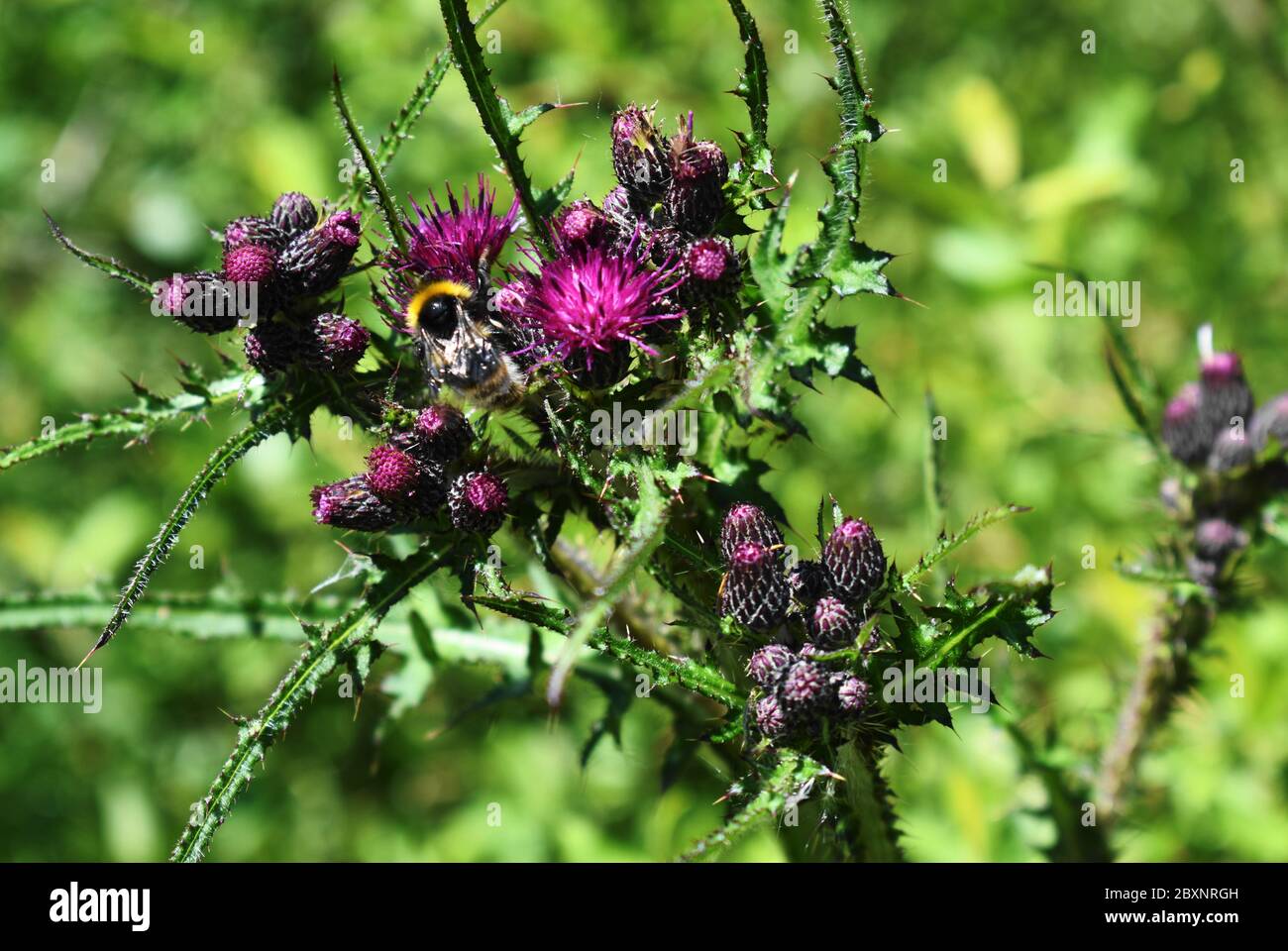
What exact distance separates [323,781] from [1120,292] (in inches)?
168

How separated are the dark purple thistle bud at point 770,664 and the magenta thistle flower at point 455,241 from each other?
899mm

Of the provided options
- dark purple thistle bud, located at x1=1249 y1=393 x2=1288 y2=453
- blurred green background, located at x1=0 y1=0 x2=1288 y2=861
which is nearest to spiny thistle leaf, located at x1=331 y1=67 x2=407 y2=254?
dark purple thistle bud, located at x1=1249 y1=393 x2=1288 y2=453

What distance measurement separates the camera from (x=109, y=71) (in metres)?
5.71

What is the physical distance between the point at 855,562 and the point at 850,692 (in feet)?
0.78

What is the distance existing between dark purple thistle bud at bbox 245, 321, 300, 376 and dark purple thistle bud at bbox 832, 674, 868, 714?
46.8 inches

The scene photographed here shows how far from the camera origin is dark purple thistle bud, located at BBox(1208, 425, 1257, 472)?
9.85 ft

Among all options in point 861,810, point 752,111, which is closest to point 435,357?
point 752,111

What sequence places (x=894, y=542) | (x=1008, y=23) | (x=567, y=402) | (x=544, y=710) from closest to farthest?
(x=567, y=402)
(x=544, y=710)
(x=894, y=542)
(x=1008, y=23)

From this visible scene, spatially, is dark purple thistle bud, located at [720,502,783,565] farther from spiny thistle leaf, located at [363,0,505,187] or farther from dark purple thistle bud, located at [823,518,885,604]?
spiny thistle leaf, located at [363,0,505,187]

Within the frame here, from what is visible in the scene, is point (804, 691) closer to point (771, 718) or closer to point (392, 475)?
point (771, 718)

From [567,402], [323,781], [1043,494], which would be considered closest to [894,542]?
[1043,494]

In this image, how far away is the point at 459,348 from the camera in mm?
2053
